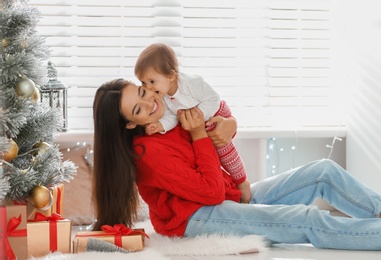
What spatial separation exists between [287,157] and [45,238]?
1.64m

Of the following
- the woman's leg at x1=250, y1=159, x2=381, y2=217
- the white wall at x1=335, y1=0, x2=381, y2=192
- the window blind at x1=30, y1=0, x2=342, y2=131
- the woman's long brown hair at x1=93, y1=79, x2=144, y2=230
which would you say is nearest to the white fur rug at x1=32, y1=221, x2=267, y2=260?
the woman's long brown hair at x1=93, y1=79, x2=144, y2=230

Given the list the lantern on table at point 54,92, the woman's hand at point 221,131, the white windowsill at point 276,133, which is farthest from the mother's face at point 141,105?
the white windowsill at point 276,133

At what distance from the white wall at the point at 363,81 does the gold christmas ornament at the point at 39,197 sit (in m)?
1.47

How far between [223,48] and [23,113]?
132 centimetres

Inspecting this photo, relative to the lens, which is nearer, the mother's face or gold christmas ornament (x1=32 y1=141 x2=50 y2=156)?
the mother's face

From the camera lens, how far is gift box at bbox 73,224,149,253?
2.45m

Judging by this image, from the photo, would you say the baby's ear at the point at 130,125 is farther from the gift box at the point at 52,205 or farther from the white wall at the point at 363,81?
the white wall at the point at 363,81

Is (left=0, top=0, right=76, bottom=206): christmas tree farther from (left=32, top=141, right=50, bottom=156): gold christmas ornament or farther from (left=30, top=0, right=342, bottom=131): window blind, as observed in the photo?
(left=30, top=0, right=342, bottom=131): window blind

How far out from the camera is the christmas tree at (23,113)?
8.39 ft

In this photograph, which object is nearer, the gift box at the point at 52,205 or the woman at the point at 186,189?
the woman at the point at 186,189

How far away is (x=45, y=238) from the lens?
8.09ft

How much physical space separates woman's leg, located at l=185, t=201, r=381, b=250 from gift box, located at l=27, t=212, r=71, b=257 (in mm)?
431

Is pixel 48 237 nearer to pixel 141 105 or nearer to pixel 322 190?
pixel 141 105

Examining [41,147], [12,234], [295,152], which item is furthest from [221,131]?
[295,152]
